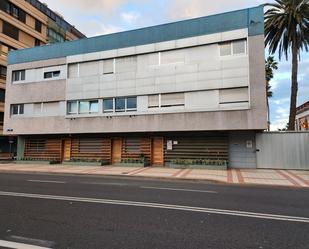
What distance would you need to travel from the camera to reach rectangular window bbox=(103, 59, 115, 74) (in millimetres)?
23312

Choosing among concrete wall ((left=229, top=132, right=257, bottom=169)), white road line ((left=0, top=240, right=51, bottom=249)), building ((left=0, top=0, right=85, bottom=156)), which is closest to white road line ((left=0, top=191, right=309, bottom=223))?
white road line ((left=0, top=240, right=51, bottom=249))

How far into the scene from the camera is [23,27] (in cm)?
3900

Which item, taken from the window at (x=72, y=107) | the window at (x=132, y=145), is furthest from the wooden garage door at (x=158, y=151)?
the window at (x=72, y=107)

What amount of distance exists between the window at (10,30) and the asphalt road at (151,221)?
33.2m

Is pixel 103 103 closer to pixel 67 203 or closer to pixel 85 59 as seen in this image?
pixel 85 59

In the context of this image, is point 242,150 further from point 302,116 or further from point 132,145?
point 302,116

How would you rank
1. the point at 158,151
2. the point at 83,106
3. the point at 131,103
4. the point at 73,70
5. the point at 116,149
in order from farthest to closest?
1. the point at 73,70
2. the point at 83,106
3. the point at 116,149
4. the point at 131,103
5. the point at 158,151

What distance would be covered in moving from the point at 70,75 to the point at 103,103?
4138mm

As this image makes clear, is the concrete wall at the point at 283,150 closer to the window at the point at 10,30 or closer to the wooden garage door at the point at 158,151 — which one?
the wooden garage door at the point at 158,151

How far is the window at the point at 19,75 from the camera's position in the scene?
1054 inches

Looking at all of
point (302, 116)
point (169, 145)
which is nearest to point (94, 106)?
point (169, 145)

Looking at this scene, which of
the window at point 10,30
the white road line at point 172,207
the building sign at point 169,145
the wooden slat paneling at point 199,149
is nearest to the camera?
the white road line at point 172,207

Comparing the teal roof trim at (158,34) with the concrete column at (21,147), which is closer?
the teal roof trim at (158,34)

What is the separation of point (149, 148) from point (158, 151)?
2.37 feet
